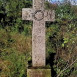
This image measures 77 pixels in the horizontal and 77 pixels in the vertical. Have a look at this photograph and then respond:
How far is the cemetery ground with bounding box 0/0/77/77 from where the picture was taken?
5.44 meters

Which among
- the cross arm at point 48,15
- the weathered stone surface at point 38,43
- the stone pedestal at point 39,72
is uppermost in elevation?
the cross arm at point 48,15

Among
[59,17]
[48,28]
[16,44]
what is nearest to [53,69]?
[16,44]

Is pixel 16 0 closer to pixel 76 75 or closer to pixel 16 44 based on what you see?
pixel 16 44

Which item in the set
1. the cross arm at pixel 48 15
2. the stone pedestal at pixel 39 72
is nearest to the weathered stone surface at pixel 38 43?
the cross arm at pixel 48 15

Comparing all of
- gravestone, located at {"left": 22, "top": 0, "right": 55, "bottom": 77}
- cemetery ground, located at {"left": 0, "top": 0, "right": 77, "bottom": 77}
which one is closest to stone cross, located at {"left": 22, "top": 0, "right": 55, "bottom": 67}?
gravestone, located at {"left": 22, "top": 0, "right": 55, "bottom": 77}

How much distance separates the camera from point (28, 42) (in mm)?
6730

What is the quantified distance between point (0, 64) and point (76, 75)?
196 centimetres

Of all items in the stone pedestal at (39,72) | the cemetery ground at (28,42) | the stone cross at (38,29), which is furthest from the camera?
the cemetery ground at (28,42)

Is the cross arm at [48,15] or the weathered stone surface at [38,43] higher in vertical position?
the cross arm at [48,15]

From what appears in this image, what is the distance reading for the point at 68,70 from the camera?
5391 millimetres

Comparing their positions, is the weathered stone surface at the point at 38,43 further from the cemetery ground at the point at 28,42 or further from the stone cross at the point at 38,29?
the cemetery ground at the point at 28,42

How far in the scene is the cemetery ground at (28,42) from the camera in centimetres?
544

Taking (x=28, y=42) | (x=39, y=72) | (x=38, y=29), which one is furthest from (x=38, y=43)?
(x=28, y=42)

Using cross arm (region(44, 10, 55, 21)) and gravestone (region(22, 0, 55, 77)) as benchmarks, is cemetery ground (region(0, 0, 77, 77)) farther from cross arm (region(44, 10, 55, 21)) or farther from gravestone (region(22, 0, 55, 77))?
cross arm (region(44, 10, 55, 21))
